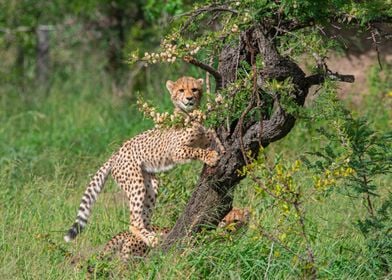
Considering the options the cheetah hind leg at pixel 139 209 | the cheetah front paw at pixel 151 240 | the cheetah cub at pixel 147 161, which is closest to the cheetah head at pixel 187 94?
the cheetah cub at pixel 147 161

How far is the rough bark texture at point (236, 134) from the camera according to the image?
209 inches

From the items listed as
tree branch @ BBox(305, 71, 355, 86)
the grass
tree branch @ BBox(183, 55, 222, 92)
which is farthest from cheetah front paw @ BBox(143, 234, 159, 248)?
tree branch @ BBox(305, 71, 355, 86)

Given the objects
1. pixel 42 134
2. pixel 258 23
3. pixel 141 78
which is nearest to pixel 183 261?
pixel 258 23

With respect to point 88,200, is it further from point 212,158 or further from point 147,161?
point 212,158

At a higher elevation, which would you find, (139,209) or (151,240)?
(151,240)

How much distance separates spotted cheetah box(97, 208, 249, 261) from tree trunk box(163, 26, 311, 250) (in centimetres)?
39

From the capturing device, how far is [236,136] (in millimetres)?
5562

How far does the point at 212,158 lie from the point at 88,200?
127 centimetres

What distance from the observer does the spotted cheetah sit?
6180 millimetres

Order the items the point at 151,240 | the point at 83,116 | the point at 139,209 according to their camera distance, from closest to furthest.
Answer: the point at 151,240, the point at 139,209, the point at 83,116

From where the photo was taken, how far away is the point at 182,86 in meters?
6.83

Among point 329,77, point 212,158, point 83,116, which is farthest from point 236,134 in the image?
point 83,116

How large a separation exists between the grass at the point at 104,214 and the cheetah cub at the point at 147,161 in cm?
10

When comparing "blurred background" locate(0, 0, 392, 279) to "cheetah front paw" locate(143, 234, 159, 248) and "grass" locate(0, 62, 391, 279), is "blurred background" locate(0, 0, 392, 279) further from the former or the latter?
"cheetah front paw" locate(143, 234, 159, 248)
